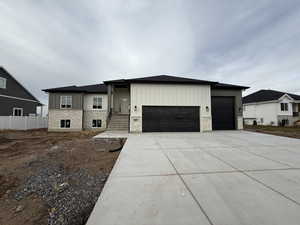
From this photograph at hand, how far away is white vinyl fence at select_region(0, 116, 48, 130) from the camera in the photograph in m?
14.4

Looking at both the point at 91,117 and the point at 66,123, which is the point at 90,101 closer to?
the point at 91,117

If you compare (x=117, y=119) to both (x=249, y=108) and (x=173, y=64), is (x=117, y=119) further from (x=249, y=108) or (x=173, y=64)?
(x=249, y=108)

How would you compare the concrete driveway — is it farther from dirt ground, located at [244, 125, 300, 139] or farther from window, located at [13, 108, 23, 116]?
window, located at [13, 108, 23, 116]

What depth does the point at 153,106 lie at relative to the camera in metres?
12.0

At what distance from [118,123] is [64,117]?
6976mm

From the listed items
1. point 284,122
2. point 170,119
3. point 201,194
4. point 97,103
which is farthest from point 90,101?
point 284,122

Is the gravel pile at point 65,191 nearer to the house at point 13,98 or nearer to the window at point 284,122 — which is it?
the house at point 13,98

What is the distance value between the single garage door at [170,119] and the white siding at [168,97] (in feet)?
1.24

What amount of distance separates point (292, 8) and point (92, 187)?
14.6m

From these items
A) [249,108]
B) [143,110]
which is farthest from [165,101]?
[249,108]

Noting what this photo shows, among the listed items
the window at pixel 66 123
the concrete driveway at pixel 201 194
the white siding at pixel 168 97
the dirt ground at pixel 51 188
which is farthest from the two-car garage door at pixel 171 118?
the window at pixel 66 123

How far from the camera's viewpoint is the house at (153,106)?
39.3 feet

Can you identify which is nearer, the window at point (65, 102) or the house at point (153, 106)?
the house at point (153, 106)

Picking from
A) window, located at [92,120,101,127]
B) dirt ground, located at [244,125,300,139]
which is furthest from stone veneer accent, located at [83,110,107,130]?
dirt ground, located at [244,125,300,139]
